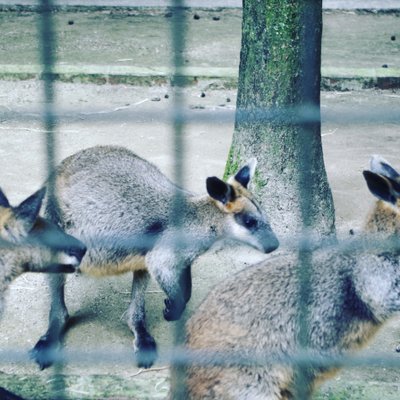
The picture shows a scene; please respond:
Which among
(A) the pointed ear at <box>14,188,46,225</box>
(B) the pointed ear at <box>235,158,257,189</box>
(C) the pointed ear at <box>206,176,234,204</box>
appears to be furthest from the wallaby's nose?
(B) the pointed ear at <box>235,158,257,189</box>

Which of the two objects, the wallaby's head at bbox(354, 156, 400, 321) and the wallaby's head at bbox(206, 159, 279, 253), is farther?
the wallaby's head at bbox(206, 159, 279, 253)

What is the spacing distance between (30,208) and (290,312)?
1037 millimetres

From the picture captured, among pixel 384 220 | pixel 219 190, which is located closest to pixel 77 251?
pixel 219 190

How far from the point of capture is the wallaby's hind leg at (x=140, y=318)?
14.4 ft

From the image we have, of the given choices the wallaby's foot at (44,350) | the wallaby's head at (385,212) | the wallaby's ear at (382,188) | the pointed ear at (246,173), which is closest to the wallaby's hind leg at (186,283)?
the pointed ear at (246,173)

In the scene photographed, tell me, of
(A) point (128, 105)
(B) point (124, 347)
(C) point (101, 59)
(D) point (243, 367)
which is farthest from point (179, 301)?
(C) point (101, 59)

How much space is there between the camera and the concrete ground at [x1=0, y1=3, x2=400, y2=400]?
149 inches

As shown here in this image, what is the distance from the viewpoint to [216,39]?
10.1 metres

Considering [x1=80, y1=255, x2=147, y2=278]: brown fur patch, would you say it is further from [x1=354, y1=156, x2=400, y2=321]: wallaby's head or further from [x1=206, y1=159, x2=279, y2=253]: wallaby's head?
[x1=354, y1=156, x2=400, y2=321]: wallaby's head

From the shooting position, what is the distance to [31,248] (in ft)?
12.5

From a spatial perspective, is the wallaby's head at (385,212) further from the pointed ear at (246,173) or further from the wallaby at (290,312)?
the pointed ear at (246,173)

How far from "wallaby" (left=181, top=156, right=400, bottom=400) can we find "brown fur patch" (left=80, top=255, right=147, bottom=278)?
1.06 meters

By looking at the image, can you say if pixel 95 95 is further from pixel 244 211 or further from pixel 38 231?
pixel 38 231

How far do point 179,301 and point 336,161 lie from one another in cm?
265
